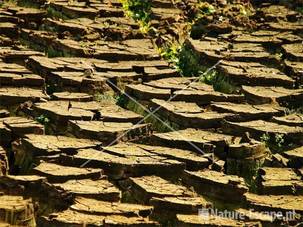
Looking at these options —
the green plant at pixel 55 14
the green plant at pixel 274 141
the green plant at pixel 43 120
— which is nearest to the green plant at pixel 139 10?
the green plant at pixel 55 14

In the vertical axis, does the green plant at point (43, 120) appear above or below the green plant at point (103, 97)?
below

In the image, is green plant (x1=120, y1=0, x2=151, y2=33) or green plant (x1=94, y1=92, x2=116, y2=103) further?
green plant (x1=120, y1=0, x2=151, y2=33)

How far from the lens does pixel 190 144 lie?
8641mm

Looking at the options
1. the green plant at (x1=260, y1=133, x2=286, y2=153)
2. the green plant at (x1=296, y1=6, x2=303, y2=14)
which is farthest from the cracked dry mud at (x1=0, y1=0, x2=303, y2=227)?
the green plant at (x1=296, y1=6, x2=303, y2=14)

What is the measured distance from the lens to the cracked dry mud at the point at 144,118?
7.52m

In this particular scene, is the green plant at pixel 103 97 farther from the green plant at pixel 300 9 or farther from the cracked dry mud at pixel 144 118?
the green plant at pixel 300 9

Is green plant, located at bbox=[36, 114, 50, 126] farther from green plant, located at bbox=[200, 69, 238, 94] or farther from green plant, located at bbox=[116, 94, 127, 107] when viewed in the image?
green plant, located at bbox=[200, 69, 238, 94]

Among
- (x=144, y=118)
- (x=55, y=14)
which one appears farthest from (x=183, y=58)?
(x=144, y=118)

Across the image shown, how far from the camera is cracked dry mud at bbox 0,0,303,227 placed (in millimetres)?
7523

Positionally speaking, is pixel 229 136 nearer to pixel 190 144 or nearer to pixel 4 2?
pixel 190 144

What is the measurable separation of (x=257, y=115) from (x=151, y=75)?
1.68 meters

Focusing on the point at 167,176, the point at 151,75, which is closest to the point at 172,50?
the point at 151,75

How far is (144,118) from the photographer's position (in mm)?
9391

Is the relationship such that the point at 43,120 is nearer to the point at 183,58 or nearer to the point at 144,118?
the point at 144,118
